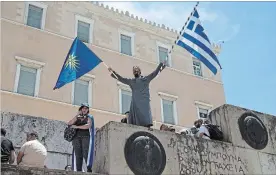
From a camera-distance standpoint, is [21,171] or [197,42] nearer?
[21,171]

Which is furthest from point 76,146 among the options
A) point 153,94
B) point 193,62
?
point 193,62

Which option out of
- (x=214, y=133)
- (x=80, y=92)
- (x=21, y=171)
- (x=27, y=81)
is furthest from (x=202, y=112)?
(x=21, y=171)

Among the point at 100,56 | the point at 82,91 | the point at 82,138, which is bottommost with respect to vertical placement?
the point at 82,138

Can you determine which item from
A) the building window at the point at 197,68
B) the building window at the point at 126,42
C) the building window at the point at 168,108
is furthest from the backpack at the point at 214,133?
the building window at the point at 197,68

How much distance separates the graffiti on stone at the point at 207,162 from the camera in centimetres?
670

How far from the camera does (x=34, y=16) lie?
21.6 m

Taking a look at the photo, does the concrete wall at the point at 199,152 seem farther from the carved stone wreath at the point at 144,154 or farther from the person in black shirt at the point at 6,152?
the person in black shirt at the point at 6,152

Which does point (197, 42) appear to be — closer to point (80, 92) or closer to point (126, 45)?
point (80, 92)

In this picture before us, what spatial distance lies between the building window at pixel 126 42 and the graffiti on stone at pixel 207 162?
17682 millimetres

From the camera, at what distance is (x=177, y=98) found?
24.7 m

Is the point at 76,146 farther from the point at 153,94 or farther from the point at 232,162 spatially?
the point at 153,94

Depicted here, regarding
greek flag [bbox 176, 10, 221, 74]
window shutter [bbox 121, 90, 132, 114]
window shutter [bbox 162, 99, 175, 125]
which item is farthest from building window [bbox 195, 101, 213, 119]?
greek flag [bbox 176, 10, 221, 74]

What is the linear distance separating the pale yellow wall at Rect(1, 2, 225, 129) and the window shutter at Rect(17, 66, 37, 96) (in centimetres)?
40

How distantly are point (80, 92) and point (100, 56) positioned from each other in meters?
2.98
